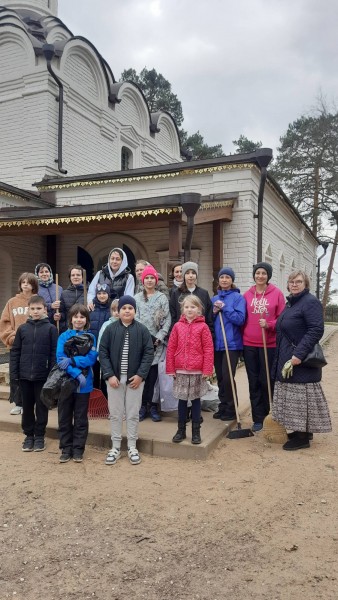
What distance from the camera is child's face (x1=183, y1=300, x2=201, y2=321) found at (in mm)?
4273

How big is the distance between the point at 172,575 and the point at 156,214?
6.05 metres

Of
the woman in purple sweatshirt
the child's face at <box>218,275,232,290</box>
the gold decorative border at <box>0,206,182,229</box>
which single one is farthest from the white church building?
the woman in purple sweatshirt

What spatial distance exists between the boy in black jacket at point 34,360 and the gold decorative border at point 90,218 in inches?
147

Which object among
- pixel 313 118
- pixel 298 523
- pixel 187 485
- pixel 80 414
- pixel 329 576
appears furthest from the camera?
pixel 313 118

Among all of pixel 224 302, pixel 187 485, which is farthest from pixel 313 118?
pixel 187 485

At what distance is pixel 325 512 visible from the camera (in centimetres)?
315

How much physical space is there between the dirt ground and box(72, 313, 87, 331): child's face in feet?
3.95

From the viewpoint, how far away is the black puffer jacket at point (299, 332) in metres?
4.13

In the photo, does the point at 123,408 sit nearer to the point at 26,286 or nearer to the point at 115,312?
the point at 115,312

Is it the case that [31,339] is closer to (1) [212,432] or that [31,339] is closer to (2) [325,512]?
(1) [212,432]

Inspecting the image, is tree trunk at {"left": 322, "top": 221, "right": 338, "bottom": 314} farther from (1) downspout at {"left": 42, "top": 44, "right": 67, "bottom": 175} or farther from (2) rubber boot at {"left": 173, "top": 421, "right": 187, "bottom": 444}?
(2) rubber boot at {"left": 173, "top": 421, "right": 187, "bottom": 444}

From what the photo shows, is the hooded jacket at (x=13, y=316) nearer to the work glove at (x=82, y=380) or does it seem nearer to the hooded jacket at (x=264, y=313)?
the work glove at (x=82, y=380)

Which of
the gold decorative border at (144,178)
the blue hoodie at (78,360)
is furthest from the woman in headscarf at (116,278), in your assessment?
the gold decorative border at (144,178)

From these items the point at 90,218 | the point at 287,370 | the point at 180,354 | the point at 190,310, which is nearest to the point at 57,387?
the point at 180,354
